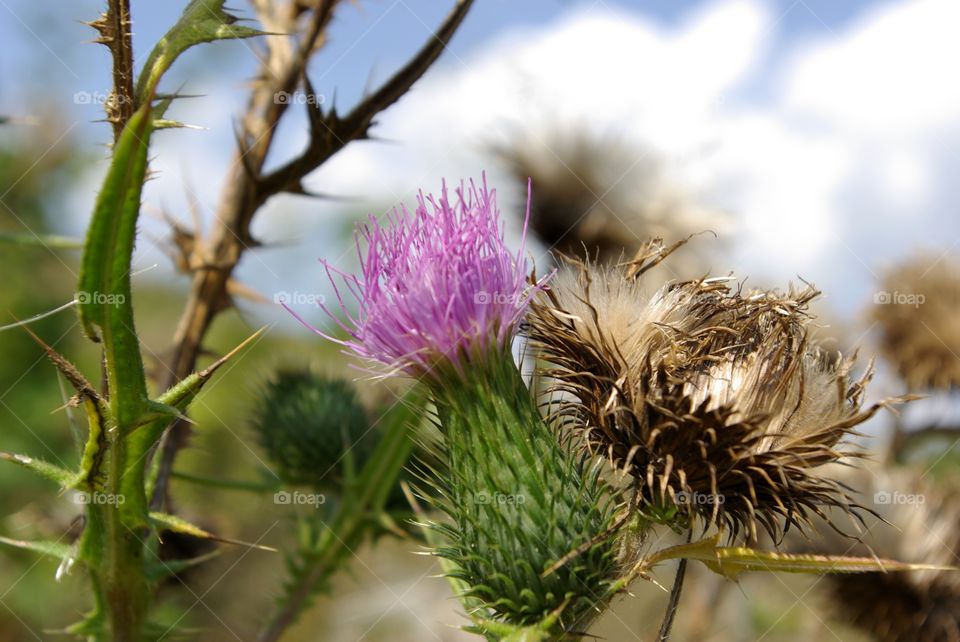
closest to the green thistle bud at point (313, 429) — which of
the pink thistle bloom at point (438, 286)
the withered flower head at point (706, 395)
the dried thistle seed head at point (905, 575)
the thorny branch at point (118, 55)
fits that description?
the pink thistle bloom at point (438, 286)

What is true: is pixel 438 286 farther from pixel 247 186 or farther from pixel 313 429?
pixel 313 429

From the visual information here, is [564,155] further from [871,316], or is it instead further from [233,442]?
[233,442]

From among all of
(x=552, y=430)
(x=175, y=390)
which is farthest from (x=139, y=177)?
(x=552, y=430)

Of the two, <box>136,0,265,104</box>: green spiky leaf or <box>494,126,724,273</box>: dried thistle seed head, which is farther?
<box>494,126,724,273</box>: dried thistle seed head

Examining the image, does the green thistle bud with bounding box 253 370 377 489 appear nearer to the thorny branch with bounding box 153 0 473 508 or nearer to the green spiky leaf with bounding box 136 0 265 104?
the thorny branch with bounding box 153 0 473 508

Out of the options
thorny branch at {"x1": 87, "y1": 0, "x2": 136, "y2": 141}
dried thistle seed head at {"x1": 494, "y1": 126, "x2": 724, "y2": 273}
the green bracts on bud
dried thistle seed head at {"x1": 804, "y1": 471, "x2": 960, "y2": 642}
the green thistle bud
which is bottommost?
dried thistle seed head at {"x1": 804, "y1": 471, "x2": 960, "y2": 642}

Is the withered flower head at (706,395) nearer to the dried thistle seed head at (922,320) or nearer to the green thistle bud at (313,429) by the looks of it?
the green thistle bud at (313,429)

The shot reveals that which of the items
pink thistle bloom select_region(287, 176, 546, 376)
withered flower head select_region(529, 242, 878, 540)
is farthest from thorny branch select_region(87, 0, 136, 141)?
withered flower head select_region(529, 242, 878, 540)

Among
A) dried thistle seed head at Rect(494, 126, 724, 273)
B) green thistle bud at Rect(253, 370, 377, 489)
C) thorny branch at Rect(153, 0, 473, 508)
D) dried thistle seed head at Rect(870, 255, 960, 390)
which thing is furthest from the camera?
dried thistle seed head at Rect(870, 255, 960, 390)
